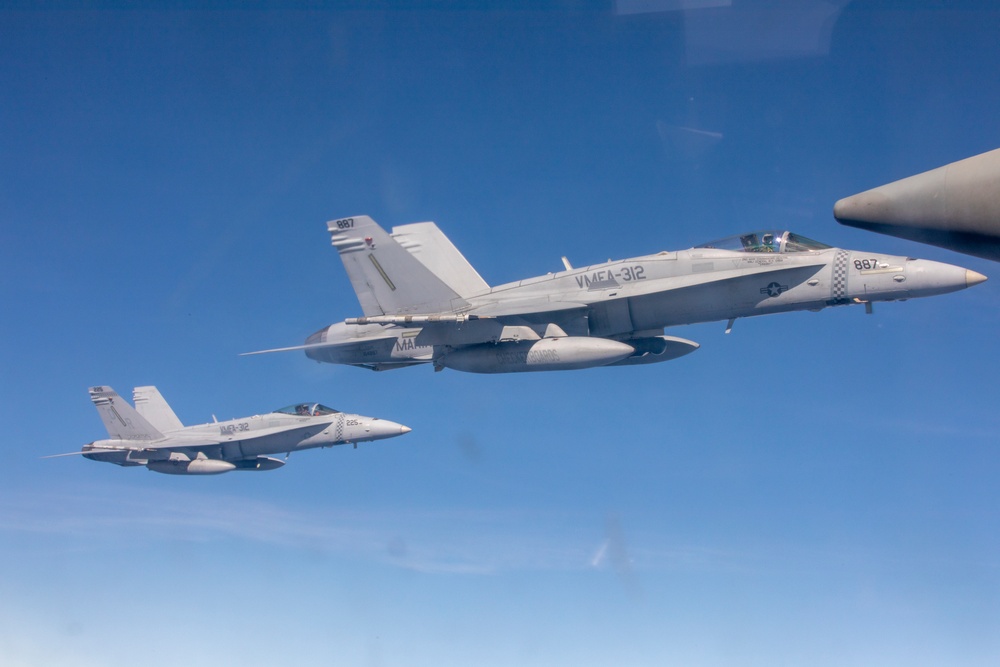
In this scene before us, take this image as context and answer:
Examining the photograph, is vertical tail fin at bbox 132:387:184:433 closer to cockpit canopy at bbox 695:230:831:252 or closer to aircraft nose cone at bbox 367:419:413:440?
aircraft nose cone at bbox 367:419:413:440

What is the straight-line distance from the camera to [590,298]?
62.4 ft

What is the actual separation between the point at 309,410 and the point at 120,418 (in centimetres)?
1173

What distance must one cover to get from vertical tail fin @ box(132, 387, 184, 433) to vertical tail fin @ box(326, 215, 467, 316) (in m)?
20.5

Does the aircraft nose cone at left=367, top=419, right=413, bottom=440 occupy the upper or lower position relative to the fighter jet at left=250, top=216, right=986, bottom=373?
lower

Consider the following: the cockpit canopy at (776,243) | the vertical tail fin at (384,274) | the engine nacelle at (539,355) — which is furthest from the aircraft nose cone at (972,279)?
the vertical tail fin at (384,274)

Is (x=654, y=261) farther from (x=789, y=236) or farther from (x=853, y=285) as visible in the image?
(x=853, y=285)

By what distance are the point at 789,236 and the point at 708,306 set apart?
8.46 ft

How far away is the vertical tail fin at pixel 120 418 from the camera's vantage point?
35.7 meters

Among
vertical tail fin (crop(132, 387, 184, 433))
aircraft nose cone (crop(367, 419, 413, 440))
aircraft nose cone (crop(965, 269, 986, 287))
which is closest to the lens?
aircraft nose cone (crop(965, 269, 986, 287))

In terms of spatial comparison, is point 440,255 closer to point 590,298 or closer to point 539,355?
point 590,298

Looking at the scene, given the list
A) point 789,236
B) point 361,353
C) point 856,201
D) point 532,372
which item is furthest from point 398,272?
point 856,201

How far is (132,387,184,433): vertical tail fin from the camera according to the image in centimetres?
3731

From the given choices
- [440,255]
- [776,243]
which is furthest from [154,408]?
[776,243]

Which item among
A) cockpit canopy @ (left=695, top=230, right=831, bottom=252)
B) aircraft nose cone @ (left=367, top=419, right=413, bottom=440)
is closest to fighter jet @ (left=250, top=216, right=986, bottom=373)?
cockpit canopy @ (left=695, top=230, right=831, bottom=252)
